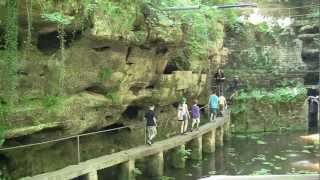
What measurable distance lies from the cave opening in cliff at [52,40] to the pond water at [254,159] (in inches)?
222

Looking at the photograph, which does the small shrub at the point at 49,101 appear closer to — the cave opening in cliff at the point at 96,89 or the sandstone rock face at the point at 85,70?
the sandstone rock face at the point at 85,70

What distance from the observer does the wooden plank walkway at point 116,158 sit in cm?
1250

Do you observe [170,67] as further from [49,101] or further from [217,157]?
[49,101]

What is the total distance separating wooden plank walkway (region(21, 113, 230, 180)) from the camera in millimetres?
12500

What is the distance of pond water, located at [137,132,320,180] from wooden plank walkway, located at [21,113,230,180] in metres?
1.17

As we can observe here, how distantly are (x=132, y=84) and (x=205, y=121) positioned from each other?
8587mm

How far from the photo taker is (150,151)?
1692cm

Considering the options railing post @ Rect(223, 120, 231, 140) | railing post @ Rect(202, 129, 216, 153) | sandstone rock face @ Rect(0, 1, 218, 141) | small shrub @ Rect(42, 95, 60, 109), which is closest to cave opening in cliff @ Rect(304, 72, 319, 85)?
railing post @ Rect(223, 120, 231, 140)

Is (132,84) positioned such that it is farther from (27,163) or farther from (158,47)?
(27,163)

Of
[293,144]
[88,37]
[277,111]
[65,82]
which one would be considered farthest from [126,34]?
[277,111]

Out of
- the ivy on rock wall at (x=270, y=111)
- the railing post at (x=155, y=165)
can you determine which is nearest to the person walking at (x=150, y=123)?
the railing post at (x=155, y=165)

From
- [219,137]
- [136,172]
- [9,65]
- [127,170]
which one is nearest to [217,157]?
[219,137]

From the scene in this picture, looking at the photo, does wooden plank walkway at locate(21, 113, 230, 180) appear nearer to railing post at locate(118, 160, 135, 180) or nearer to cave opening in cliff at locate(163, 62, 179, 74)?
railing post at locate(118, 160, 135, 180)

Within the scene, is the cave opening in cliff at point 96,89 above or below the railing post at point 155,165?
above
